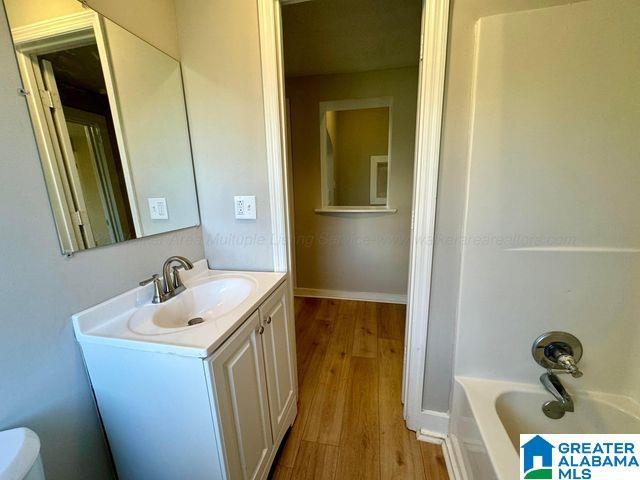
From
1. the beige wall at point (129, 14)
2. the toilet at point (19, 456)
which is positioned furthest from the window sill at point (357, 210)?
the toilet at point (19, 456)

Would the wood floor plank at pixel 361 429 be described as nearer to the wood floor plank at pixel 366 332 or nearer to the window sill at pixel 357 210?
the wood floor plank at pixel 366 332

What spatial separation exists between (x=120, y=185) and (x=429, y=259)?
1.35m

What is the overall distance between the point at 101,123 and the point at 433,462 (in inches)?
80.8

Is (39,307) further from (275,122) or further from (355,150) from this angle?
(355,150)

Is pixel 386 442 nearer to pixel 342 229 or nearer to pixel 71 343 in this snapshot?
pixel 71 343

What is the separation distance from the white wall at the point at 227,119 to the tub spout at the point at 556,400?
1.36 m

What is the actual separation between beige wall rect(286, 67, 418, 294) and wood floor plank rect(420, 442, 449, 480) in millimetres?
1587

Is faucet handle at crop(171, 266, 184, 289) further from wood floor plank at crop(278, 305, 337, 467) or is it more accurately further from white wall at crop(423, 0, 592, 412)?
white wall at crop(423, 0, 592, 412)

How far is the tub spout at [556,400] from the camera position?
101 centimetres

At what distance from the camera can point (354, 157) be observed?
119 inches

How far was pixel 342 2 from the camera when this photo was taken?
1.49 metres

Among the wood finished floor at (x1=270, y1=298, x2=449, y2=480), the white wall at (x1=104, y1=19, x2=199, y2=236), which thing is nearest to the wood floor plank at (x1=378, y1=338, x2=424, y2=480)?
the wood finished floor at (x1=270, y1=298, x2=449, y2=480)

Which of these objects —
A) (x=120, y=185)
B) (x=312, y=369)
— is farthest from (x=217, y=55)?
(x=312, y=369)

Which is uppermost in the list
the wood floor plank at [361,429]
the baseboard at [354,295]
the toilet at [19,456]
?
the toilet at [19,456]
